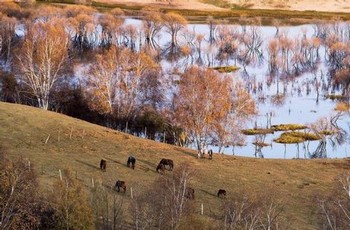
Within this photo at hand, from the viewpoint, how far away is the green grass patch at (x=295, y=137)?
6850 centimetres

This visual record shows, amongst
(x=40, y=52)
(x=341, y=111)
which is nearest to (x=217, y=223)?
(x=40, y=52)

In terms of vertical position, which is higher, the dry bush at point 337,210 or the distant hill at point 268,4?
the distant hill at point 268,4

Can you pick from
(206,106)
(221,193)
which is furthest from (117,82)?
(221,193)

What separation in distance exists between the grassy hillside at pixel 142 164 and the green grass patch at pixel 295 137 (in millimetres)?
14345

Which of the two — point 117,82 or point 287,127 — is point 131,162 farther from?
point 287,127

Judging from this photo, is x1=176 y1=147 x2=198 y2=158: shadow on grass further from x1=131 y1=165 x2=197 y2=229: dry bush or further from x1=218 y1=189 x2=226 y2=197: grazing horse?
x1=131 y1=165 x2=197 y2=229: dry bush

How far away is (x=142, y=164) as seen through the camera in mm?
46812

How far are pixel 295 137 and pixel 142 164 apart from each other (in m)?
27.6

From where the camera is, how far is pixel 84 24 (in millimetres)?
127625

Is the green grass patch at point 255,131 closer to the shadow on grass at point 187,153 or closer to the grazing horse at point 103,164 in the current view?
the shadow on grass at point 187,153

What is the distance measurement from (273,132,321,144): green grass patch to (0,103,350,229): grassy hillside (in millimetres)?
14345

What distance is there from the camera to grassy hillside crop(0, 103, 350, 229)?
4089cm

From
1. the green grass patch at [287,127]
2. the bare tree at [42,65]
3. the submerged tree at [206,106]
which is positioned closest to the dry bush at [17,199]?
the submerged tree at [206,106]

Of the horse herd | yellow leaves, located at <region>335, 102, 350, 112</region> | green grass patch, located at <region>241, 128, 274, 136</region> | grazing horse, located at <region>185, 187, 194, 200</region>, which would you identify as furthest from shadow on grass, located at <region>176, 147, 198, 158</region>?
yellow leaves, located at <region>335, 102, 350, 112</region>
